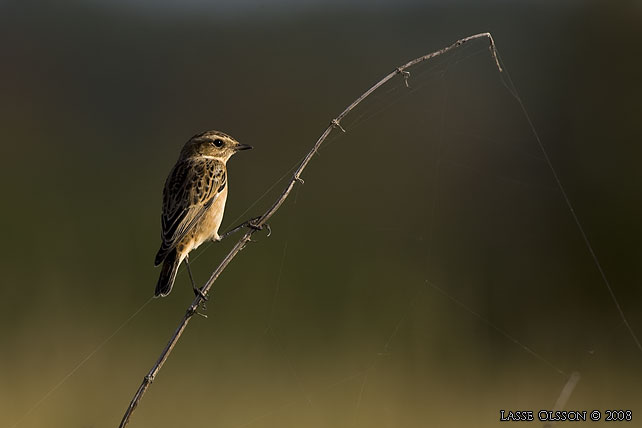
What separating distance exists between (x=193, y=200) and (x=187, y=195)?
5 cm

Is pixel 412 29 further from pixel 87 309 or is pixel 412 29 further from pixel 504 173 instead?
pixel 87 309

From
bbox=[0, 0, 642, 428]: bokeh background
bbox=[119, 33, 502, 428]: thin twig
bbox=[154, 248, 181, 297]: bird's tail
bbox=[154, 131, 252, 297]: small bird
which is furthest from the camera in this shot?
bbox=[0, 0, 642, 428]: bokeh background

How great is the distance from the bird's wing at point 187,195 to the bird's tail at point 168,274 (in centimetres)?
7

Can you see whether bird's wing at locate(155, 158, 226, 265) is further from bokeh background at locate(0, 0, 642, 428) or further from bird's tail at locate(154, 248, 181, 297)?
bokeh background at locate(0, 0, 642, 428)

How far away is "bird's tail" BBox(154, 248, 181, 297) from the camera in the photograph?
398 cm

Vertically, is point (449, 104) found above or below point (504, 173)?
above

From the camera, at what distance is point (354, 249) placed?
326 inches

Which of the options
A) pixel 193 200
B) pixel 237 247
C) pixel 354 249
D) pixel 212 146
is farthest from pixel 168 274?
pixel 354 249

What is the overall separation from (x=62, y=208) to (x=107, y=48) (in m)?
11.5

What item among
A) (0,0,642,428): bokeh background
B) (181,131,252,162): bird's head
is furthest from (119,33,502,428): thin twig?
(181,131,252,162): bird's head

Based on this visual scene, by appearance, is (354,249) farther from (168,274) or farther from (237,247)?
(237,247)

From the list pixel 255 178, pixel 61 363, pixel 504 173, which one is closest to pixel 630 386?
pixel 504 173

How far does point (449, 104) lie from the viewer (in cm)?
1167

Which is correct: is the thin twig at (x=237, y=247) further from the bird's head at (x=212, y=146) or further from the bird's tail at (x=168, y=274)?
the bird's head at (x=212, y=146)
